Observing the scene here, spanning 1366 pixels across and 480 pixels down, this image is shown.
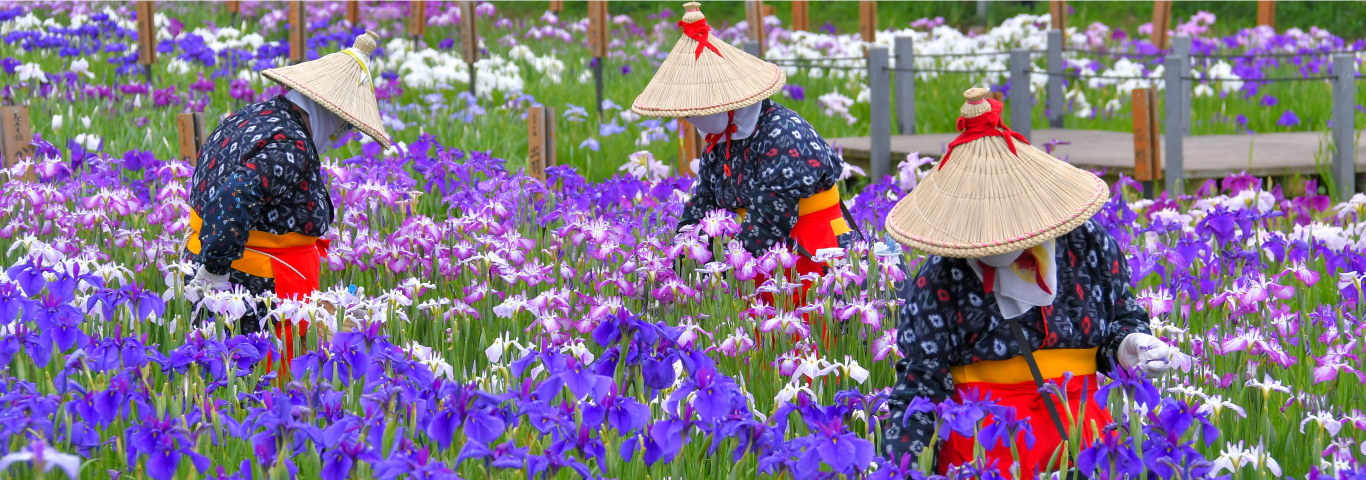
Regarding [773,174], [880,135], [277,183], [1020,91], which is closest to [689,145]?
[880,135]

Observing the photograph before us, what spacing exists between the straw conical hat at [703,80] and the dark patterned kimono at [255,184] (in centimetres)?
114

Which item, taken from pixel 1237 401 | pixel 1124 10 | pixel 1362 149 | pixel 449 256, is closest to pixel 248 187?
pixel 449 256

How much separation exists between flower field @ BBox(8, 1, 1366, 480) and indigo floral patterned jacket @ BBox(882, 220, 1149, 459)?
143mm

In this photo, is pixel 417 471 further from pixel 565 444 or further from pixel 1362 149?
pixel 1362 149

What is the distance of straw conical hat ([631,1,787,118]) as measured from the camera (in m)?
3.84

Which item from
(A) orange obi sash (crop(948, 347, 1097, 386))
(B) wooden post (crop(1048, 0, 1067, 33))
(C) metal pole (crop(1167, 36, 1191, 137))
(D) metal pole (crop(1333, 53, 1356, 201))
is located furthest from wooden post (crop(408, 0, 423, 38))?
(A) orange obi sash (crop(948, 347, 1097, 386))

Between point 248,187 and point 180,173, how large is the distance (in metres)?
1.99

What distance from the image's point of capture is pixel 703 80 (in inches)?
155

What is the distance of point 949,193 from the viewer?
2.42 meters

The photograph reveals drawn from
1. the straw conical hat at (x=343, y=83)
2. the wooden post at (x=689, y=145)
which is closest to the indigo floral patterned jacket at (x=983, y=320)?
the straw conical hat at (x=343, y=83)

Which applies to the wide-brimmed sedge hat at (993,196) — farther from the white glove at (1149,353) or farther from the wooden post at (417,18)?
the wooden post at (417,18)

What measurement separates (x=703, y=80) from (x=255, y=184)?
147cm

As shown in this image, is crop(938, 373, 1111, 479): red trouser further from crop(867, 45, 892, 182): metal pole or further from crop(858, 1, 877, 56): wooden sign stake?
crop(858, 1, 877, 56): wooden sign stake

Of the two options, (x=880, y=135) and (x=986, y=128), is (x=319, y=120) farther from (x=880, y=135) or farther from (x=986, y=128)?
(x=880, y=135)
